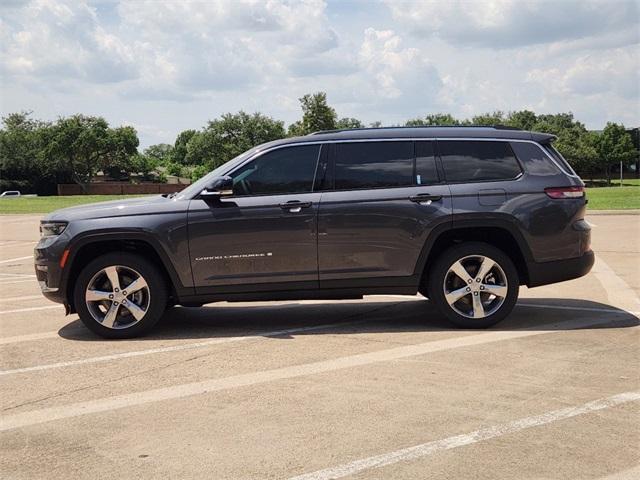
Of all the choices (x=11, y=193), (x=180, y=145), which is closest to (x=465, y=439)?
(x=11, y=193)

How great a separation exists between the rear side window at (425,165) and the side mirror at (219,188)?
5.76 ft

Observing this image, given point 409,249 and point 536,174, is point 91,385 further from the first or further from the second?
point 536,174

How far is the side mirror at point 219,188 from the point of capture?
6625 millimetres

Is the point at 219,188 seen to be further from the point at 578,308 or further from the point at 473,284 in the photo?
the point at 578,308

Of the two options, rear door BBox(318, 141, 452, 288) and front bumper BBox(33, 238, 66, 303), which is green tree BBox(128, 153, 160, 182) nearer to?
front bumper BBox(33, 238, 66, 303)

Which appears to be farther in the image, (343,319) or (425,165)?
(343,319)

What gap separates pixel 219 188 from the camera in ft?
21.8

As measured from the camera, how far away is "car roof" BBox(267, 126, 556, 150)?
6.93 metres

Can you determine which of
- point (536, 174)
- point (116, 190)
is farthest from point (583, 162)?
point (536, 174)

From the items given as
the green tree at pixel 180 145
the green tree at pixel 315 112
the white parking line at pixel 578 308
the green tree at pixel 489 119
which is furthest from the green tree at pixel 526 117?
the white parking line at pixel 578 308

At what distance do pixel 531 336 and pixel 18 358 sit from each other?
4445 mm

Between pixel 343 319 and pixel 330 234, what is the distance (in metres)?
1.17

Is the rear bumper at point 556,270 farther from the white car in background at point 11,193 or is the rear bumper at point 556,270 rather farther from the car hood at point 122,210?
the white car in background at point 11,193

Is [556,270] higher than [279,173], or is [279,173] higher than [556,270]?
[279,173]
